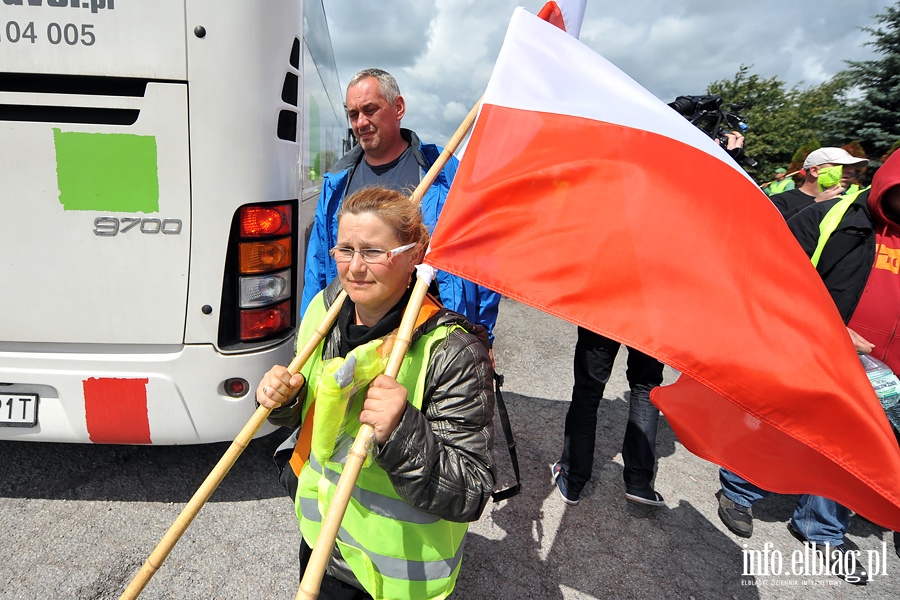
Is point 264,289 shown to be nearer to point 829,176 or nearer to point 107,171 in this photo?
point 107,171

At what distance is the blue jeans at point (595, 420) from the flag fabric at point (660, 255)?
1.17m

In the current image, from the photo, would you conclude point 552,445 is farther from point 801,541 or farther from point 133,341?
point 133,341

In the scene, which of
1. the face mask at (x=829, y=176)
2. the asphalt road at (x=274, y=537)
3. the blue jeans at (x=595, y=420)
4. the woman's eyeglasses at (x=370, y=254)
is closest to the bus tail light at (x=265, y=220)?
the woman's eyeglasses at (x=370, y=254)

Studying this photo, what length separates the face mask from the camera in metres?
3.84

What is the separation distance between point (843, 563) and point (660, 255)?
8.56 ft

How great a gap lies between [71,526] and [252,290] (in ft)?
4.97

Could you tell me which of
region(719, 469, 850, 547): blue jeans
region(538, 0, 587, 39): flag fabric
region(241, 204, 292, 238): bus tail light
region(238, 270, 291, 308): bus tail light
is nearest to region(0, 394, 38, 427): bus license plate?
region(238, 270, 291, 308): bus tail light

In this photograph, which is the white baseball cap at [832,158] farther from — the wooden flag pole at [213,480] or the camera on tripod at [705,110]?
the wooden flag pole at [213,480]

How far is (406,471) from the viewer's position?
45.3 inches

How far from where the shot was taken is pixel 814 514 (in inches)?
109

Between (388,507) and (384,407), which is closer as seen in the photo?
(384,407)

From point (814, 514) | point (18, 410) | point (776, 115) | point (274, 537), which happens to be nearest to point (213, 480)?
point (274, 537)

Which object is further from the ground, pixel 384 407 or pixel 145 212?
pixel 145 212

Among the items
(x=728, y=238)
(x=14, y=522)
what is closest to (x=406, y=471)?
(x=728, y=238)
